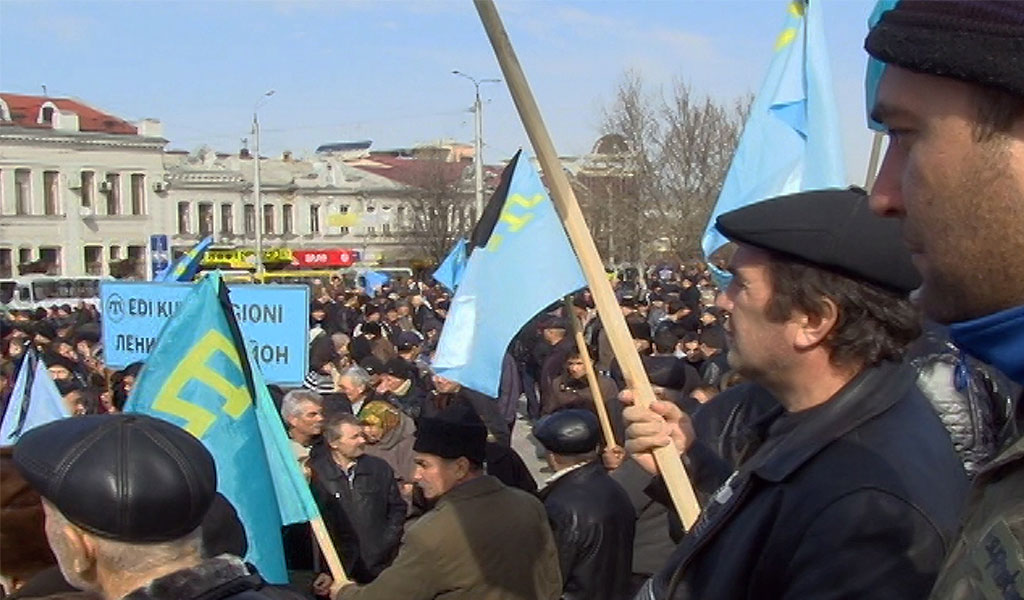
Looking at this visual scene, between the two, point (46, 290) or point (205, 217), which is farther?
point (205, 217)

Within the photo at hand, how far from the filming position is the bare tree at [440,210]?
196ft

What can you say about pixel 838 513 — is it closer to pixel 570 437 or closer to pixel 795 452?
pixel 795 452

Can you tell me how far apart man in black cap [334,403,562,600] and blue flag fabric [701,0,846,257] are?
1.62m

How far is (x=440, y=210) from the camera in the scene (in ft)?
196

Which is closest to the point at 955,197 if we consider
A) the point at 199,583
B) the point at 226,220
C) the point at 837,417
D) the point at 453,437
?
the point at 837,417

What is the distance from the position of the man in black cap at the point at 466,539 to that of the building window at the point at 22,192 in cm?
5391

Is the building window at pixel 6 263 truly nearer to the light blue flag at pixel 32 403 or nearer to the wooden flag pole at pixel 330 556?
the light blue flag at pixel 32 403

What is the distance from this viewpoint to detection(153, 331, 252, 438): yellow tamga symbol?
15.0 feet

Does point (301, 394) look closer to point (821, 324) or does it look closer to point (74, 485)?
point (74, 485)

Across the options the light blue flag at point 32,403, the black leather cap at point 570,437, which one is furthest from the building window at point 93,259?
the black leather cap at point 570,437

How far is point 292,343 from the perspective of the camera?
724 centimetres

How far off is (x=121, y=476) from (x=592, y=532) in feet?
8.45

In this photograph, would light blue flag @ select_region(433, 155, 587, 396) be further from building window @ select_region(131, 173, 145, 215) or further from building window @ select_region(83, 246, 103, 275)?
building window @ select_region(131, 173, 145, 215)

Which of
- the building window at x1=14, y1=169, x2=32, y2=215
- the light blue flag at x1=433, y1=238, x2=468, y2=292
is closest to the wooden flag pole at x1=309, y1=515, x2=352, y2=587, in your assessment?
the light blue flag at x1=433, y1=238, x2=468, y2=292
